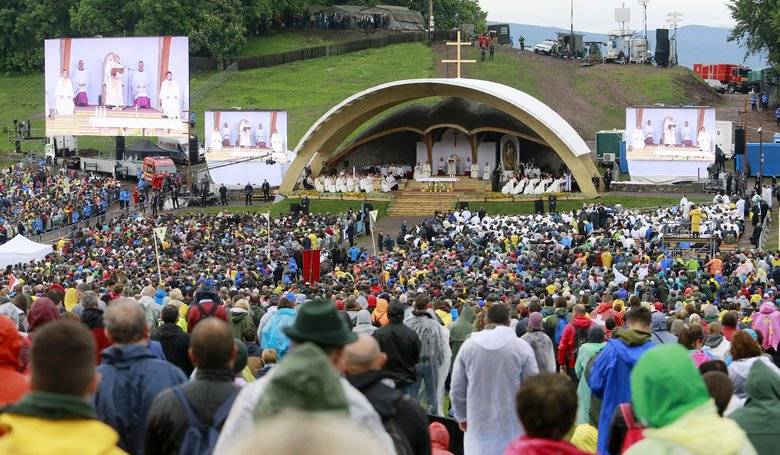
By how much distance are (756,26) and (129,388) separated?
6709 cm

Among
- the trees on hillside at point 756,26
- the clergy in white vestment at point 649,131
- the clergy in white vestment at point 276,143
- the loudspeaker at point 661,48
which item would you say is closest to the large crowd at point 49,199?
the clergy in white vestment at point 276,143

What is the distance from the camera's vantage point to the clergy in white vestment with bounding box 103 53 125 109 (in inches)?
2076

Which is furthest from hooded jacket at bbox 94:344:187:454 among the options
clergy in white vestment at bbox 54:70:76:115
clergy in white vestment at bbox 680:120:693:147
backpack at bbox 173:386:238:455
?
clergy in white vestment at bbox 54:70:76:115

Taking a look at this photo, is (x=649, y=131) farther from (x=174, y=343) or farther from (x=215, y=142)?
(x=174, y=343)

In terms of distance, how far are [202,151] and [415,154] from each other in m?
9.13

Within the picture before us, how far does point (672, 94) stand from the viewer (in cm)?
6731

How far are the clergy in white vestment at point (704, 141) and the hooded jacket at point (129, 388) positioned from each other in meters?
40.8

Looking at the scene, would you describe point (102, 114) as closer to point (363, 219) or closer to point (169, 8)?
point (363, 219)

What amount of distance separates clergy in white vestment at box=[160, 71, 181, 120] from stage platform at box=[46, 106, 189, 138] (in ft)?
0.74

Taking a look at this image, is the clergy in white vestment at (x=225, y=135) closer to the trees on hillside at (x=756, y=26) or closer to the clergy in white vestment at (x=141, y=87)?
the clergy in white vestment at (x=141, y=87)

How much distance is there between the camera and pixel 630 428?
7.72m

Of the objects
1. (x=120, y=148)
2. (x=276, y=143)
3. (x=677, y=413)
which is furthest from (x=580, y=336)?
(x=120, y=148)

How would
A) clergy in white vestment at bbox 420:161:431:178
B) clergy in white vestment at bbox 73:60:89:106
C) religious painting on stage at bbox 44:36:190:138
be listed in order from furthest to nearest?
clergy in white vestment at bbox 73:60:89:106 < religious painting on stage at bbox 44:36:190:138 < clergy in white vestment at bbox 420:161:431:178

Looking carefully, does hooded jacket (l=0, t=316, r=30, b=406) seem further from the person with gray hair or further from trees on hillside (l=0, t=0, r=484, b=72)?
trees on hillside (l=0, t=0, r=484, b=72)
